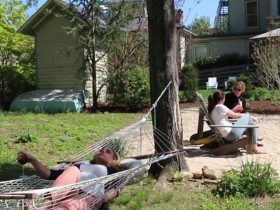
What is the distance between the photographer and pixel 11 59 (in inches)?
856

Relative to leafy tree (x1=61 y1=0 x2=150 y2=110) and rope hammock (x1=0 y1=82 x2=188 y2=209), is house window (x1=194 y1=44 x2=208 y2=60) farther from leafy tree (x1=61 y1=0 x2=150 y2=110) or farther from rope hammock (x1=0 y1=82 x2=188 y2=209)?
rope hammock (x1=0 y1=82 x2=188 y2=209)

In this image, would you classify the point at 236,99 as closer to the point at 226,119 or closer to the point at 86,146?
the point at 226,119

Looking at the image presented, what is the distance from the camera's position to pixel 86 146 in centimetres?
914

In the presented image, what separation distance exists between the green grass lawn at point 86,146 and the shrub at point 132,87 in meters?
2.41

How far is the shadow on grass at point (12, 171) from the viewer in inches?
257

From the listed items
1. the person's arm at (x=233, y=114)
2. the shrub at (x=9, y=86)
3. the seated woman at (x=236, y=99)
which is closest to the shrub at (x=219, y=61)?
the shrub at (x=9, y=86)

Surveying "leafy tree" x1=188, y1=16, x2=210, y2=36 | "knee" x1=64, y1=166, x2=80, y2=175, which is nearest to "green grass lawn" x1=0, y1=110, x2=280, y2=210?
"knee" x1=64, y1=166, x2=80, y2=175

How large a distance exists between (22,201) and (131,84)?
14349 millimetres

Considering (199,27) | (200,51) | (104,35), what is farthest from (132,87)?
(199,27)

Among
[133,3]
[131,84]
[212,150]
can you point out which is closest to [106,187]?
[212,150]

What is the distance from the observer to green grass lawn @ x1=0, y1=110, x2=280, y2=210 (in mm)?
5141

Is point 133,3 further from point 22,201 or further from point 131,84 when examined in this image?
point 22,201

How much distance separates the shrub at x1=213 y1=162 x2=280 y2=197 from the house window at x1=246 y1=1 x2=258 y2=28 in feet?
108

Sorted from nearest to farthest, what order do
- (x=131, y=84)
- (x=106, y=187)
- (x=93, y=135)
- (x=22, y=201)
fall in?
(x=22, y=201) < (x=106, y=187) < (x=93, y=135) < (x=131, y=84)
